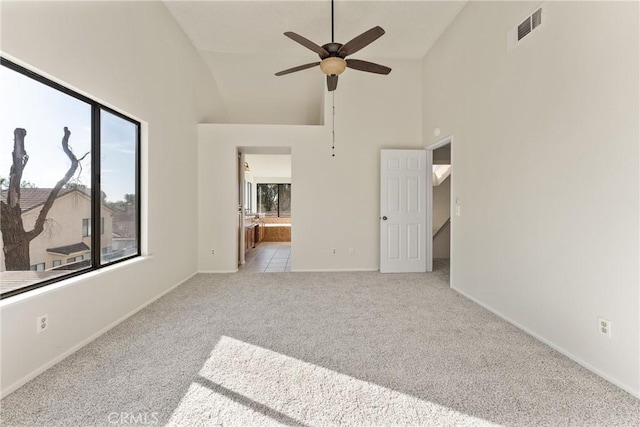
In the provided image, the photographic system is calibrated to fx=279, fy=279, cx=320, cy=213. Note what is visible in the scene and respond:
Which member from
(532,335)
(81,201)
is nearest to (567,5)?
(532,335)

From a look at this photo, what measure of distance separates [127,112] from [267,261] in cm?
364

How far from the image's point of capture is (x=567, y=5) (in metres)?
2.16

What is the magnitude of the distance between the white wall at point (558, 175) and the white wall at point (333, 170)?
4.64ft

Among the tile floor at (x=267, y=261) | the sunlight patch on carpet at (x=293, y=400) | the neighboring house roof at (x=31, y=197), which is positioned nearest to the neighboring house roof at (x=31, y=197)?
the neighboring house roof at (x=31, y=197)

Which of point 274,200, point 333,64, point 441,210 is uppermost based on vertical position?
point 333,64

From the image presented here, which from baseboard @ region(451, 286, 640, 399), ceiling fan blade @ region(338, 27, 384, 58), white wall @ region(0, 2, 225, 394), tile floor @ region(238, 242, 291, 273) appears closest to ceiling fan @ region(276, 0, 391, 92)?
ceiling fan blade @ region(338, 27, 384, 58)

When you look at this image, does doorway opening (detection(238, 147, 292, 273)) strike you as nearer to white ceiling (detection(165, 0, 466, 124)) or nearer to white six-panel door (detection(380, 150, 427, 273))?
white ceiling (detection(165, 0, 466, 124))

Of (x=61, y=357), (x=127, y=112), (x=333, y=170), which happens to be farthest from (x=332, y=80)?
(x=61, y=357)

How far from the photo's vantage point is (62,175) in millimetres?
2178

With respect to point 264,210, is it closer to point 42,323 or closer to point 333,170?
point 333,170

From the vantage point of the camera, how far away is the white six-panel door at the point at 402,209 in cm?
470

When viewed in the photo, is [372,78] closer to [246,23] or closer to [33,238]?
[246,23]

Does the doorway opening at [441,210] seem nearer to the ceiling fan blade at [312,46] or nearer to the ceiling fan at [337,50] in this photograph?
the ceiling fan at [337,50]

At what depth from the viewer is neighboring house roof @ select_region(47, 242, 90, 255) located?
215cm
